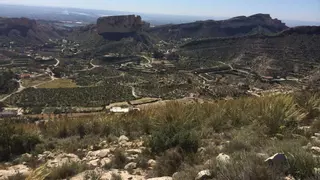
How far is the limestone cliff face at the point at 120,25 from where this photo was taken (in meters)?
145

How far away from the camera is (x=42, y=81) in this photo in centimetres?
7388

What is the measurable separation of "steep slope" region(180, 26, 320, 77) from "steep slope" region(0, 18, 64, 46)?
84285 mm

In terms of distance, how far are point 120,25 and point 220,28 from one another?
48285 mm

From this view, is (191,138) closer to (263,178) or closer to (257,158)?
(257,158)

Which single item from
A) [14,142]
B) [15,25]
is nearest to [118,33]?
[15,25]

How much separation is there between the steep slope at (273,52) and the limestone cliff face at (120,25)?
4969 centimetres

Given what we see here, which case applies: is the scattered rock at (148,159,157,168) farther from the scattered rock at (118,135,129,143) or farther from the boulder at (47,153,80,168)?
the scattered rock at (118,135,129,143)

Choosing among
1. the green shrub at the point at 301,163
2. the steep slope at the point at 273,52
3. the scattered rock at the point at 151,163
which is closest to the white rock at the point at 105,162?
the scattered rock at the point at 151,163

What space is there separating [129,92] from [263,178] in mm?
54157

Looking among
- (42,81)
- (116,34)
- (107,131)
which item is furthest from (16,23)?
(107,131)

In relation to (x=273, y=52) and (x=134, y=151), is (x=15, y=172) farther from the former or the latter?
(x=273, y=52)

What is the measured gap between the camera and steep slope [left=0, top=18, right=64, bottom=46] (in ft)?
491

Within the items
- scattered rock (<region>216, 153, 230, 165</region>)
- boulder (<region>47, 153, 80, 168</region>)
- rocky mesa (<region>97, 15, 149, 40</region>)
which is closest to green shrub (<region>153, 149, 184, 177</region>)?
scattered rock (<region>216, 153, 230, 165</region>)

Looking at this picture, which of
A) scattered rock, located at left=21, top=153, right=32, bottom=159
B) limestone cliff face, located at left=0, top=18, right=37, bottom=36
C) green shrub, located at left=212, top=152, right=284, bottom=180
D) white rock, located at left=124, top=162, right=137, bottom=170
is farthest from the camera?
limestone cliff face, located at left=0, top=18, right=37, bottom=36
